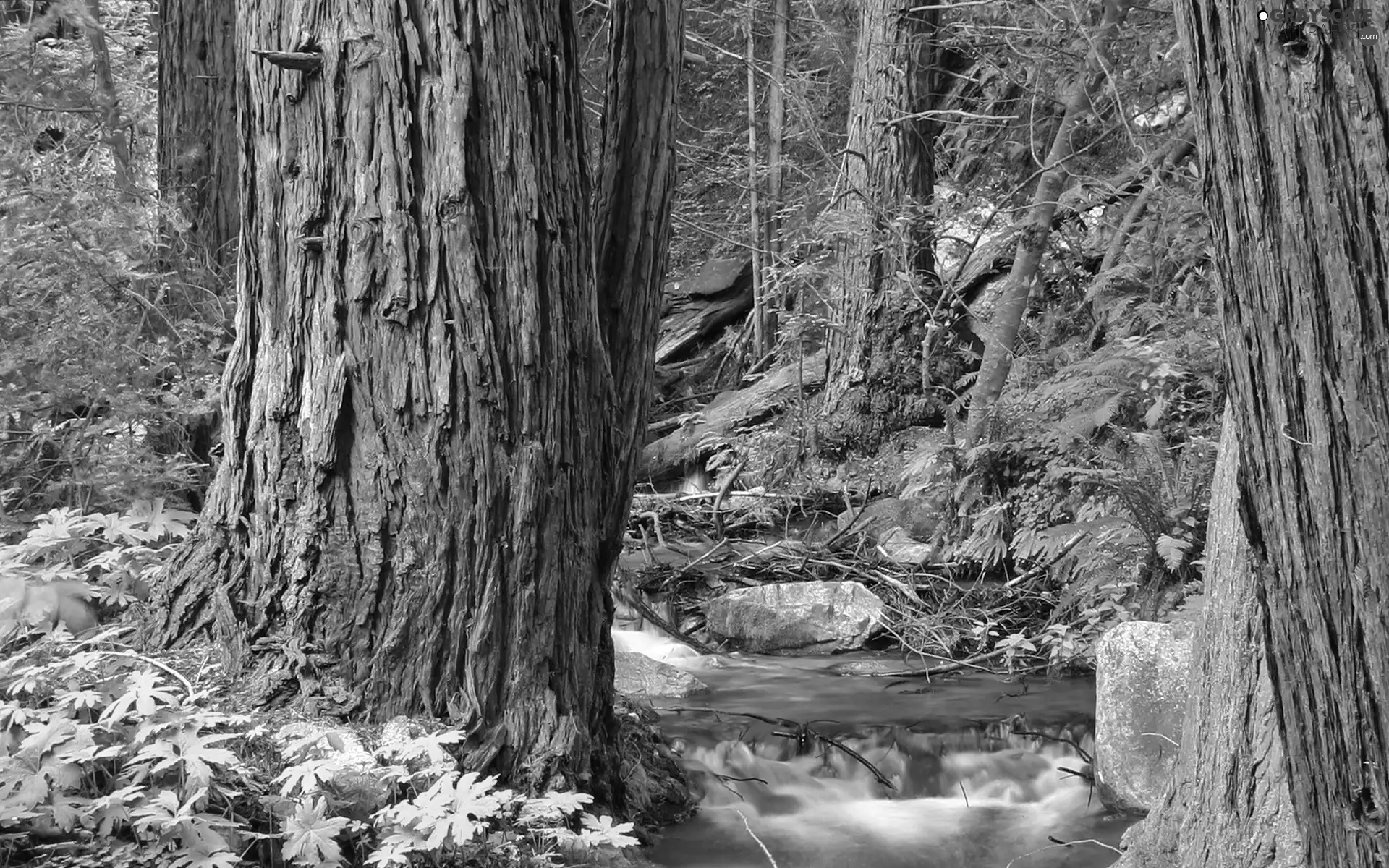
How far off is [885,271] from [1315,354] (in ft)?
31.0

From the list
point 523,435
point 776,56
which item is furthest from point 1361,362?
point 776,56

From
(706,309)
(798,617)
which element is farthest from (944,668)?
(706,309)

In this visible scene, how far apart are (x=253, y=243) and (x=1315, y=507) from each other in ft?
11.6

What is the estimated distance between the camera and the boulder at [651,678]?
656cm

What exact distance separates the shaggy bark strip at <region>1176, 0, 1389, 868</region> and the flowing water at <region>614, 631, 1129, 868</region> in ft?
10.2

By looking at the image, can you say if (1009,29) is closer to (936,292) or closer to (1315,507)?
(936,292)

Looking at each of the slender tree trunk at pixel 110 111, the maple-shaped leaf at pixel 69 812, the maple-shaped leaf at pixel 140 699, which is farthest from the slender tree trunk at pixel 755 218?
the maple-shaped leaf at pixel 69 812

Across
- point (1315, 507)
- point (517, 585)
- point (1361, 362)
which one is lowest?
point (517, 585)

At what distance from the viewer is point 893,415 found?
10.7 meters

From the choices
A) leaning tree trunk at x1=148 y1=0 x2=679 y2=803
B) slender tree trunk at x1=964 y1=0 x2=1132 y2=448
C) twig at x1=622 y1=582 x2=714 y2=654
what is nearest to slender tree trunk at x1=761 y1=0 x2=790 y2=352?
slender tree trunk at x1=964 y1=0 x2=1132 y2=448

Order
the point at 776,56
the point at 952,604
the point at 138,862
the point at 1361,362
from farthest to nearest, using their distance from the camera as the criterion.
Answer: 1. the point at 776,56
2. the point at 952,604
3. the point at 138,862
4. the point at 1361,362

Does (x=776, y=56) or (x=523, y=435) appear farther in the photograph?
(x=776, y=56)

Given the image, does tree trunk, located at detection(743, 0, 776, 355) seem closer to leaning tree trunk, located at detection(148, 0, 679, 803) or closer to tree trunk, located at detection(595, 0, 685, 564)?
tree trunk, located at detection(595, 0, 685, 564)

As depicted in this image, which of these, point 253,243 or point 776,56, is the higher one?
point 776,56
